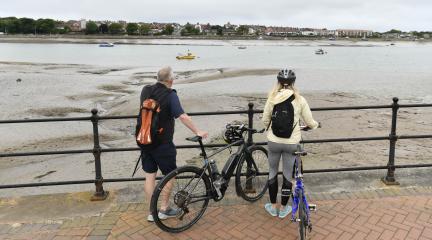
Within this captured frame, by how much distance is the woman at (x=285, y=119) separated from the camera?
442 cm

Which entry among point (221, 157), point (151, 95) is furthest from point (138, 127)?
point (221, 157)

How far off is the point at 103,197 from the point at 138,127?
169 cm

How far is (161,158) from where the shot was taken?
14.9 ft

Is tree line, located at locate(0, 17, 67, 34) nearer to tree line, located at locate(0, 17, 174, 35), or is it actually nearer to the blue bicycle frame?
tree line, located at locate(0, 17, 174, 35)

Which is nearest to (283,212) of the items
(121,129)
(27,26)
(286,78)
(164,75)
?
(286,78)

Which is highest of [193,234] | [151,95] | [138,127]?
[151,95]

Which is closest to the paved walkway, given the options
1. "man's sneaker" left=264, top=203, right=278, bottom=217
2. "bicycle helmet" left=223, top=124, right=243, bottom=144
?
"man's sneaker" left=264, top=203, right=278, bottom=217

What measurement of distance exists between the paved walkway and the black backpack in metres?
1.17

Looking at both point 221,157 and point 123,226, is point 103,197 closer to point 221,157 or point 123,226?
point 123,226

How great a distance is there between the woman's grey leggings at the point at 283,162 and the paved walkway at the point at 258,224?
356mm

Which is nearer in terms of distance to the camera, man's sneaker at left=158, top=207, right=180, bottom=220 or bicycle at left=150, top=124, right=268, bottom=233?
bicycle at left=150, top=124, right=268, bottom=233

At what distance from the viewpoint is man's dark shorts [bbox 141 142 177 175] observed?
14.8ft

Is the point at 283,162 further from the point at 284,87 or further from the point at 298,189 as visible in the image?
the point at 284,87

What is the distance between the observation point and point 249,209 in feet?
17.1
